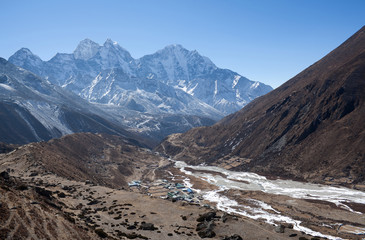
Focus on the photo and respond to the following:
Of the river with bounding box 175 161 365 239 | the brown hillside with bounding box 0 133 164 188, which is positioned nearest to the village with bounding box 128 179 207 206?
the river with bounding box 175 161 365 239

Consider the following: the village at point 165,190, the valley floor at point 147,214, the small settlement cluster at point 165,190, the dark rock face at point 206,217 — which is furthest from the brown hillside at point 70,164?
the dark rock face at point 206,217

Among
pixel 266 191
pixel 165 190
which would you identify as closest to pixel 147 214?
pixel 165 190

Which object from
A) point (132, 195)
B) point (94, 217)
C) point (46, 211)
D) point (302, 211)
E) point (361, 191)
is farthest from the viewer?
point (361, 191)

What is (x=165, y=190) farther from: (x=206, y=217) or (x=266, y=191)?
(x=206, y=217)

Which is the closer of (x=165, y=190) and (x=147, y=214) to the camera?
(x=147, y=214)

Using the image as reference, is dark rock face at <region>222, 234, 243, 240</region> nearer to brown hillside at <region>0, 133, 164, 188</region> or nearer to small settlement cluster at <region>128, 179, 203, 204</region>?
brown hillside at <region>0, 133, 164, 188</region>

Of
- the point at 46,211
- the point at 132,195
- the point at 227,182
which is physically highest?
the point at 46,211

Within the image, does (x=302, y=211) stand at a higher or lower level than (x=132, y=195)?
lower

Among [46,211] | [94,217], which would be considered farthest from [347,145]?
[46,211]

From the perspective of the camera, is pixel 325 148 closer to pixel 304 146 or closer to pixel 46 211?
pixel 304 146
